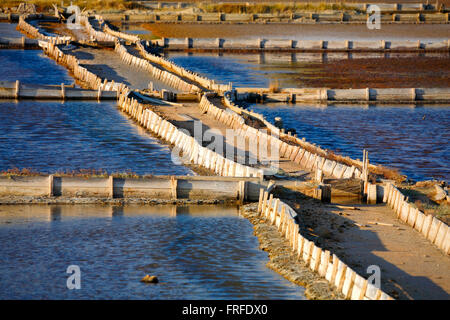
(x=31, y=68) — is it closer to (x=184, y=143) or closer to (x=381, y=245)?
(x=184, y=143)

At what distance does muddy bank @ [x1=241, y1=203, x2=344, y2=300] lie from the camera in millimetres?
19141

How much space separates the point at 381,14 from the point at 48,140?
7521 cm

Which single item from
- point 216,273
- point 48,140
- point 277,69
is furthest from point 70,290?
point 277,69

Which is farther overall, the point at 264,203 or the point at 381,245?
the point at 264,203

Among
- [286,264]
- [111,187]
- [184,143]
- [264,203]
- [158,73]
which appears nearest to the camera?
[286,264]

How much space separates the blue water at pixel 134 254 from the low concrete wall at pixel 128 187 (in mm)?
548

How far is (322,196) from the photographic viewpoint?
27.0 m

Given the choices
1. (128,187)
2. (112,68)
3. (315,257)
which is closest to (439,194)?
(315,257)

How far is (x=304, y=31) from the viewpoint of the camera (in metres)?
96.1

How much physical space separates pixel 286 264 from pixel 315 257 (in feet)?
4.01

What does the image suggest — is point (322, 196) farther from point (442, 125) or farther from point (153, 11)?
point (153, 11)

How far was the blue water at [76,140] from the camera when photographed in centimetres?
3416

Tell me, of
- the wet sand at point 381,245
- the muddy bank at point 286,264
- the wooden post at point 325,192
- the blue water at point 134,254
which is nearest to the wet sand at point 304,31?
the wooden post at point 325,192

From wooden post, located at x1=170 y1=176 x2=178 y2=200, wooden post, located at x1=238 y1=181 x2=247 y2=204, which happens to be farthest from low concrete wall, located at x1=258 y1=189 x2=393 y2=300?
wooden post, located at x1=170 y1=176 x2=178 y2=200
